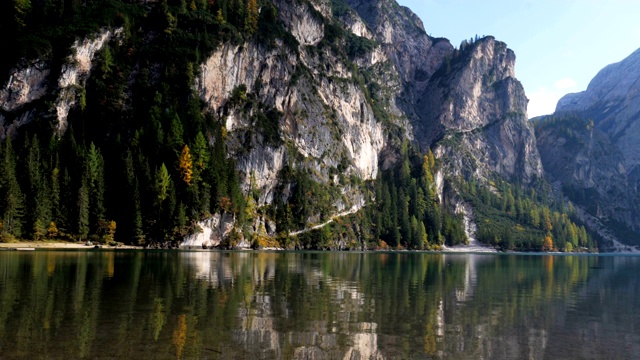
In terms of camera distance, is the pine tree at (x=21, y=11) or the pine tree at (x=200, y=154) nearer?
the pine tree at (x=200, y=154)

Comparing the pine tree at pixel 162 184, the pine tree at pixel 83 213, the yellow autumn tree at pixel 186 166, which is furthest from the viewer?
the yellow autumn tree at pixel 186 166

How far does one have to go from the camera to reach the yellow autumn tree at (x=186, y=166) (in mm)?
126750

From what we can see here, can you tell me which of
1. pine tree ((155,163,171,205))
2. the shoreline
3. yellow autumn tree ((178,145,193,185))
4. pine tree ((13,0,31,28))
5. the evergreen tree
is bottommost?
the shoreline

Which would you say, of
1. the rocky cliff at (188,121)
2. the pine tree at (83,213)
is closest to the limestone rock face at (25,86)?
the rocky cliff at (188,121)

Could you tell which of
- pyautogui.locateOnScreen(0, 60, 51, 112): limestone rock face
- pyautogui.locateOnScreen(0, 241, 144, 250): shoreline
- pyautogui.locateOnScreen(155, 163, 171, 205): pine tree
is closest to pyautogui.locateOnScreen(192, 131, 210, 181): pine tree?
pyautogui.locateOnScreen(155, 163, 171, 205): pine tree

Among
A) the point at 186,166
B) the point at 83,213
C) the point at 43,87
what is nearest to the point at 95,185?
the point at 83,213

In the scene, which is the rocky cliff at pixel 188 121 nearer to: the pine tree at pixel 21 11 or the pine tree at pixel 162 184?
the pine tree at pixel 162 184

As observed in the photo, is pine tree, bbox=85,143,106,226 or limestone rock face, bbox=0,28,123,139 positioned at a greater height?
limestone rock face, bbox=0,28,123,139

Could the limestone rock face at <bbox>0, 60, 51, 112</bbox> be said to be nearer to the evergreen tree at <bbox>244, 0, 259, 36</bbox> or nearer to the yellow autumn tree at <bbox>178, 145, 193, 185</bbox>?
the yellow autumn tree at <bbox>178, 145, 193, 185</bbox>

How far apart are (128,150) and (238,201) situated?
3341cm

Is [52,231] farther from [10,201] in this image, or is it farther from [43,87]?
[43,87]

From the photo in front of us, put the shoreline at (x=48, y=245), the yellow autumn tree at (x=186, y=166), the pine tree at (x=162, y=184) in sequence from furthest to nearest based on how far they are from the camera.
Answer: the yellow autumn tree at (x=186, y=166) < the pine tree at (x=162, y=184) < the shoreline at (x=48, y=245)

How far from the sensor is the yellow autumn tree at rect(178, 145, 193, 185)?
4990 inches

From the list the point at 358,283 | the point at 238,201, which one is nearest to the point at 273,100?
the point at 238,201
